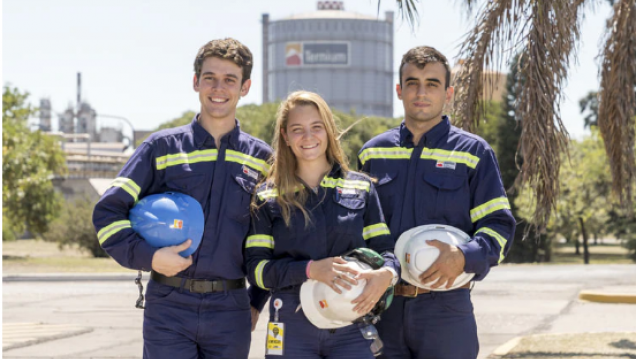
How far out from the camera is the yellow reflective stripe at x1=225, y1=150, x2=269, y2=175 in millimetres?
4730

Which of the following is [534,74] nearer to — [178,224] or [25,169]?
[178,224]

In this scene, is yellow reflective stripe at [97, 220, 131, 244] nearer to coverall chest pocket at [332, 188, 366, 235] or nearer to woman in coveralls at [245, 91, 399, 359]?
woman in coveralls at [245, 91, 399, 359]

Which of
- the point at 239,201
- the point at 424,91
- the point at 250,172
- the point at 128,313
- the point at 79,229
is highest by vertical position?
the point at 424,91

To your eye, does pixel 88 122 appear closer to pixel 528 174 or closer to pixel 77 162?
pixel 77 162

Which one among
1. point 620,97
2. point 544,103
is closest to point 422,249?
point 544,103

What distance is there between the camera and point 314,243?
172 inches

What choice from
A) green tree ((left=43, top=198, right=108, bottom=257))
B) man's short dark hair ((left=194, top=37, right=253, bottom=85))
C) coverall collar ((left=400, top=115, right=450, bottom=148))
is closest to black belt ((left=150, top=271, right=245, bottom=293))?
man's short dark hair ((left=194, top=37, right=253, bottom=85))

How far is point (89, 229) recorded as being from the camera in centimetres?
4053

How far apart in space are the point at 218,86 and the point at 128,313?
11336mm

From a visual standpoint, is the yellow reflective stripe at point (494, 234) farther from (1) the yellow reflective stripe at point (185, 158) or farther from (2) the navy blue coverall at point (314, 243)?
(1) the yellow reflective stripe at point (185, 158)

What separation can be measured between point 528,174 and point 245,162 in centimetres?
300

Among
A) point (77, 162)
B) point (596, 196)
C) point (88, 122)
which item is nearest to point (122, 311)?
point (596, 196)

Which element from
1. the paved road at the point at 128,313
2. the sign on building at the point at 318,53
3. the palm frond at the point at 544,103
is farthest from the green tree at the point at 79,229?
the sign on building at the point at 318,53

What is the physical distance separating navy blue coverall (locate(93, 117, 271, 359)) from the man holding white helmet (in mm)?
715
